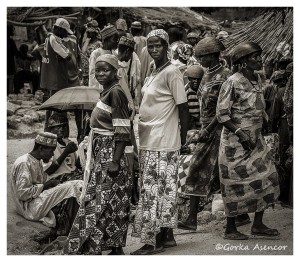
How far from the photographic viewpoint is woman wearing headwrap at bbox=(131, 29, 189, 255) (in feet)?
21.5

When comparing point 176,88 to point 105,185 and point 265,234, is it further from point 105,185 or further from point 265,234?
point 265,234

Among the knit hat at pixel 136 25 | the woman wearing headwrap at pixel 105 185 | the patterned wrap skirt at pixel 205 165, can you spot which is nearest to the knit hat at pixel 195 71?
the patterned wrap skirt at pixel 205 165

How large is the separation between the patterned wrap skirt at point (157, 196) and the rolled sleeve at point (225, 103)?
0.65m

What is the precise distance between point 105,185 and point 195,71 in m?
2.07

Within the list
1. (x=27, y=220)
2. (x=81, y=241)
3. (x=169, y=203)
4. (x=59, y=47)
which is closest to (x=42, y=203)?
(x=27, y=220)

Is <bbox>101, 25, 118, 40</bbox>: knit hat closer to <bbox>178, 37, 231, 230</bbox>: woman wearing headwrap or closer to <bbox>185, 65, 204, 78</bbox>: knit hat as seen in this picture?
<bbox>185, 65, 204, 78</bbox>: knit hat

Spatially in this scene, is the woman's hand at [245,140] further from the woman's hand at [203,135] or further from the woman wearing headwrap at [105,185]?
the woman wearing headwrap at [105,185]

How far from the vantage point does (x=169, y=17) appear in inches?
319

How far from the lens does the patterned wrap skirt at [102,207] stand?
21.1 feet

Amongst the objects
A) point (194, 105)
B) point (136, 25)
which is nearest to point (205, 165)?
point (194, 105)

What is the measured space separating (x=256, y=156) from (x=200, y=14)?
201 cm

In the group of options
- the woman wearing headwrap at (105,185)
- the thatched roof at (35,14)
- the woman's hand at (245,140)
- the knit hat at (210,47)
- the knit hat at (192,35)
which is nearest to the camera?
the woman wearing headwrap at (105,185)

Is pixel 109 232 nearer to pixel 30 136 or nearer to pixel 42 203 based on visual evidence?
pixel 42 203

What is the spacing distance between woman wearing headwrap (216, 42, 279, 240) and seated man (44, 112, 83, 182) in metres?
1.69
